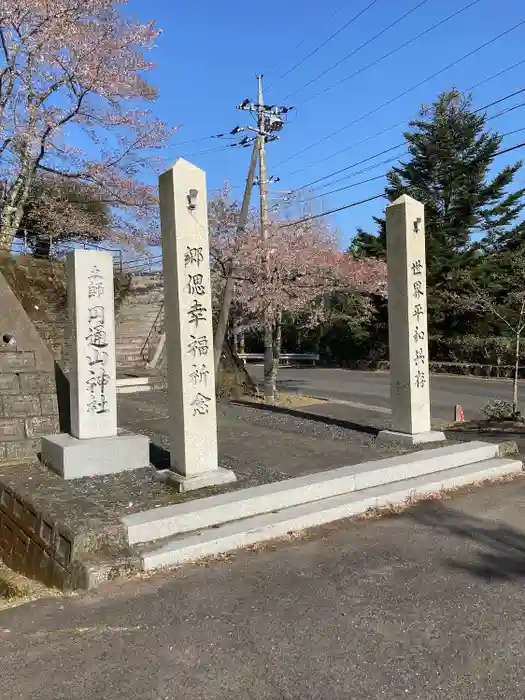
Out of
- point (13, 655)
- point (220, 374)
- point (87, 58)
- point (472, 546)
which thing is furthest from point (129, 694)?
point (87, 58)

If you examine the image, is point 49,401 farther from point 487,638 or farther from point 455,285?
point 455,285

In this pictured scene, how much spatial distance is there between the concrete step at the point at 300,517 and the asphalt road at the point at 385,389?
6927mm

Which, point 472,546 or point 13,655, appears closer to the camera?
point 13,655

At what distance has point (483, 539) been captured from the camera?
4.79 metres

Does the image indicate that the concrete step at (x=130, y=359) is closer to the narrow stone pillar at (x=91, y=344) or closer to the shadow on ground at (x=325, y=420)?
the shadow on ground at (x=325, y=420)

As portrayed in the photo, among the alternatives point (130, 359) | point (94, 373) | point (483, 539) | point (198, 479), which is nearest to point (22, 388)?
point (94, 373)

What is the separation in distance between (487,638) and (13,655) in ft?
9.24

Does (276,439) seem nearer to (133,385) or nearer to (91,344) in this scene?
(91,344)

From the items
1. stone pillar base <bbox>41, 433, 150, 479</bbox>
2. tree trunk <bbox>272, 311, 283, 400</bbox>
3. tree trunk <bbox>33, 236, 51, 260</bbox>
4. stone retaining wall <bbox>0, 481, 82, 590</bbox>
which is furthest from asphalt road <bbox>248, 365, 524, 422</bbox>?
tree trunk <bbox>33, 236, 51, 260</bbox>

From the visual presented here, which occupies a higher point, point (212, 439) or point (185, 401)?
point (185, 401)

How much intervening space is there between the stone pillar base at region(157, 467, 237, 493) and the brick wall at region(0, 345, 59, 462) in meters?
2.25

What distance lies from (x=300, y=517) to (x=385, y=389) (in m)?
15.5

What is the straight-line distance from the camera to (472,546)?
4.62 meters

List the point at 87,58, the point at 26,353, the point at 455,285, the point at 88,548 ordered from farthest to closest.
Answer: the point at 455,285 → the point at 87,58 → the point at 26,353 → the point at 88,548
